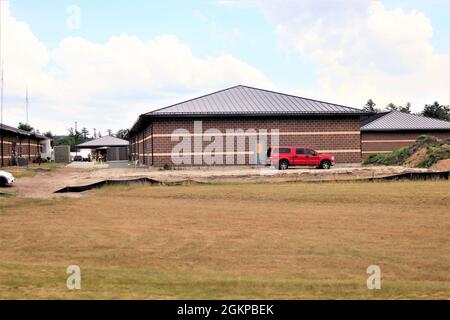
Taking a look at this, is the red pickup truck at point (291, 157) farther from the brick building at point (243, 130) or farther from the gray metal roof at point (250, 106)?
the gray metal roof at point (250, 106)

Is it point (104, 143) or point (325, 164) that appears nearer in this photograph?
point (325, 164)

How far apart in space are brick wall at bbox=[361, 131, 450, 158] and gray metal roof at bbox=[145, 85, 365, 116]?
49.6ft

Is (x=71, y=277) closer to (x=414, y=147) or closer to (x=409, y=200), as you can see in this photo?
(x=409, y=200)

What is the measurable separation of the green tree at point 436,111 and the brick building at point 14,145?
71.3 metres

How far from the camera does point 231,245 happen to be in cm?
998

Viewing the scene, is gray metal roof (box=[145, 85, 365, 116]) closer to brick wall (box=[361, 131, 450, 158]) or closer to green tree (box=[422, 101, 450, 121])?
brick wall (box=[361, 131, 450, 158])

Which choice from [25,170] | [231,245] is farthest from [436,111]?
[231,245]

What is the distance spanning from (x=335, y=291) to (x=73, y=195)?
1571cm

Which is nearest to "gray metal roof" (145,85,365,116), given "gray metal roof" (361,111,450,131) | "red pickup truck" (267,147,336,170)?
"red pickup truck" (267,147,336,170)

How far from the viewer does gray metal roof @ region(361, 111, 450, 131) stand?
168 feet

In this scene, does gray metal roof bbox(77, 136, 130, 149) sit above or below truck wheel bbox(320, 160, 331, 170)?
above

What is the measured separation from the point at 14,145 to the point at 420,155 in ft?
127

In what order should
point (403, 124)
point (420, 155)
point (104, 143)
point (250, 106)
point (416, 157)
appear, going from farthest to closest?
1. point (104, 143)
2. point (403, 124)
3. point (250, 106)
4. point (416, 157)
5. point (420, 155)

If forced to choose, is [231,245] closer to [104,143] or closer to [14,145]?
[14,145]
